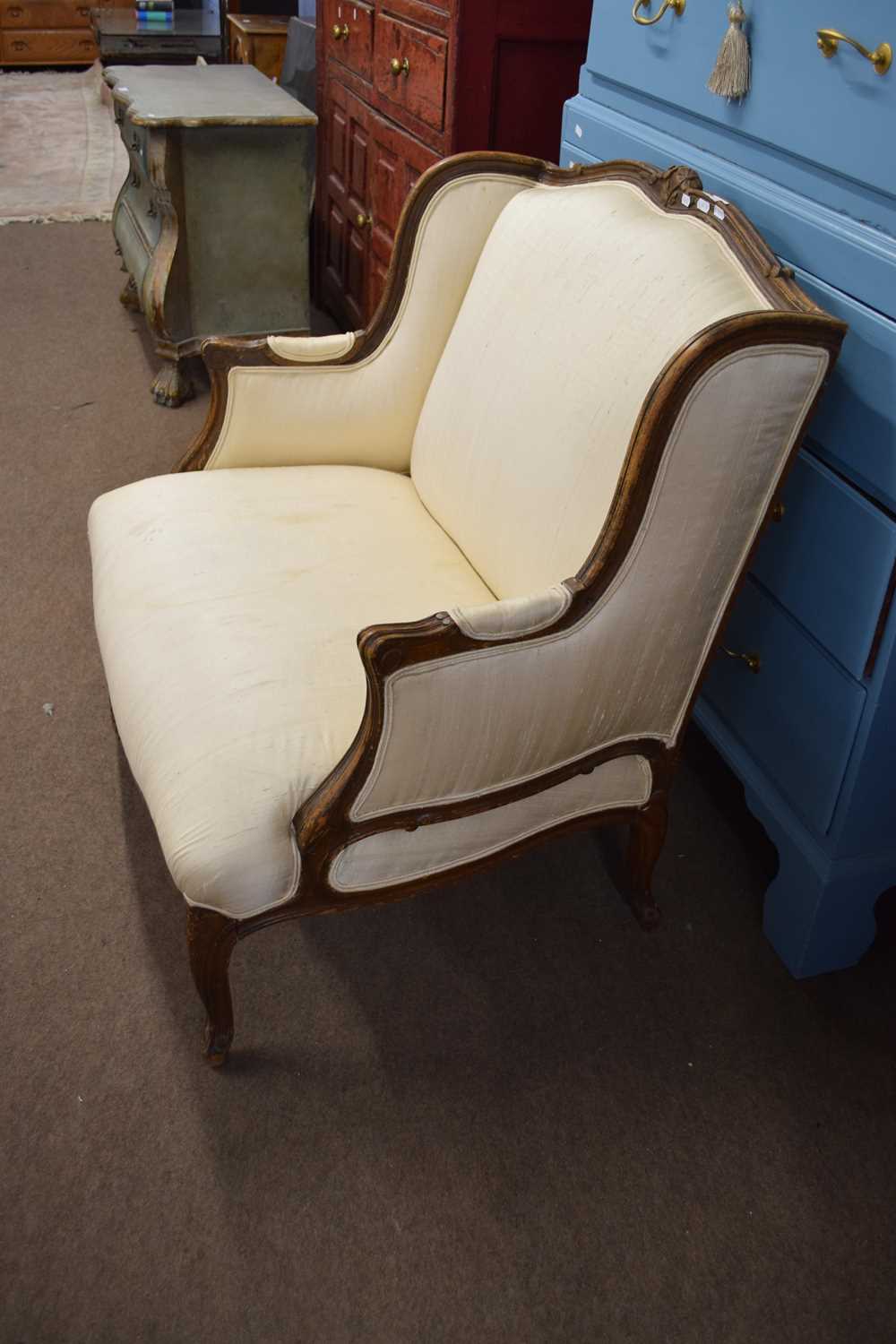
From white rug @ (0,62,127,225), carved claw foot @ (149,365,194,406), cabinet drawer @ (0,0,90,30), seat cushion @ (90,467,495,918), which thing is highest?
cabinet drawer @ (0,0,90,30)

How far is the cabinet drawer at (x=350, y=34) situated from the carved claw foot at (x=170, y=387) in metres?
0.94

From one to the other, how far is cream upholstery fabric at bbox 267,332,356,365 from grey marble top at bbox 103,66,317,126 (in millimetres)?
1507

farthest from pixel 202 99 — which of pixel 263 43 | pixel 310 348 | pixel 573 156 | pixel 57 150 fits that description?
pixel 57 150

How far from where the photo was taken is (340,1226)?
1.27 m

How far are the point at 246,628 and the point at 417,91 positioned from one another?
68.1 inches

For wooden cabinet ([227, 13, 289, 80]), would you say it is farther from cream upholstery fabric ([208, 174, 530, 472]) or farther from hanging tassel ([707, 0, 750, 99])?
hanging tassel ([707, 0, 750, 99])

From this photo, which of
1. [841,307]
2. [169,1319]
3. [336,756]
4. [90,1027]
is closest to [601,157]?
[841,307]

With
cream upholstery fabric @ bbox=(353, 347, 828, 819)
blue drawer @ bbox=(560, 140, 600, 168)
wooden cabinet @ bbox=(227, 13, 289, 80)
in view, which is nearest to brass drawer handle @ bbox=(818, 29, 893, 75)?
cream upholstery fabric @ bbox=(353, 347, 828, 819)

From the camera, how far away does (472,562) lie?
160 cm

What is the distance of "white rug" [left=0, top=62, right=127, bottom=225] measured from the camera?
4.77m

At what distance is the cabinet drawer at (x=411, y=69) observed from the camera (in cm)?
242

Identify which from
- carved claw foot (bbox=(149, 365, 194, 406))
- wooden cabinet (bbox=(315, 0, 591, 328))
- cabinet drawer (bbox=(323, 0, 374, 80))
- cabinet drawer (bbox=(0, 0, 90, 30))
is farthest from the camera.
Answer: cabinet drawer (bbox=(0, 0, 90, 30))

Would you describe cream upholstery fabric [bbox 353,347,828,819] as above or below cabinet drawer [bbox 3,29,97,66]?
above

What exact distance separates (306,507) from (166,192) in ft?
5.88
